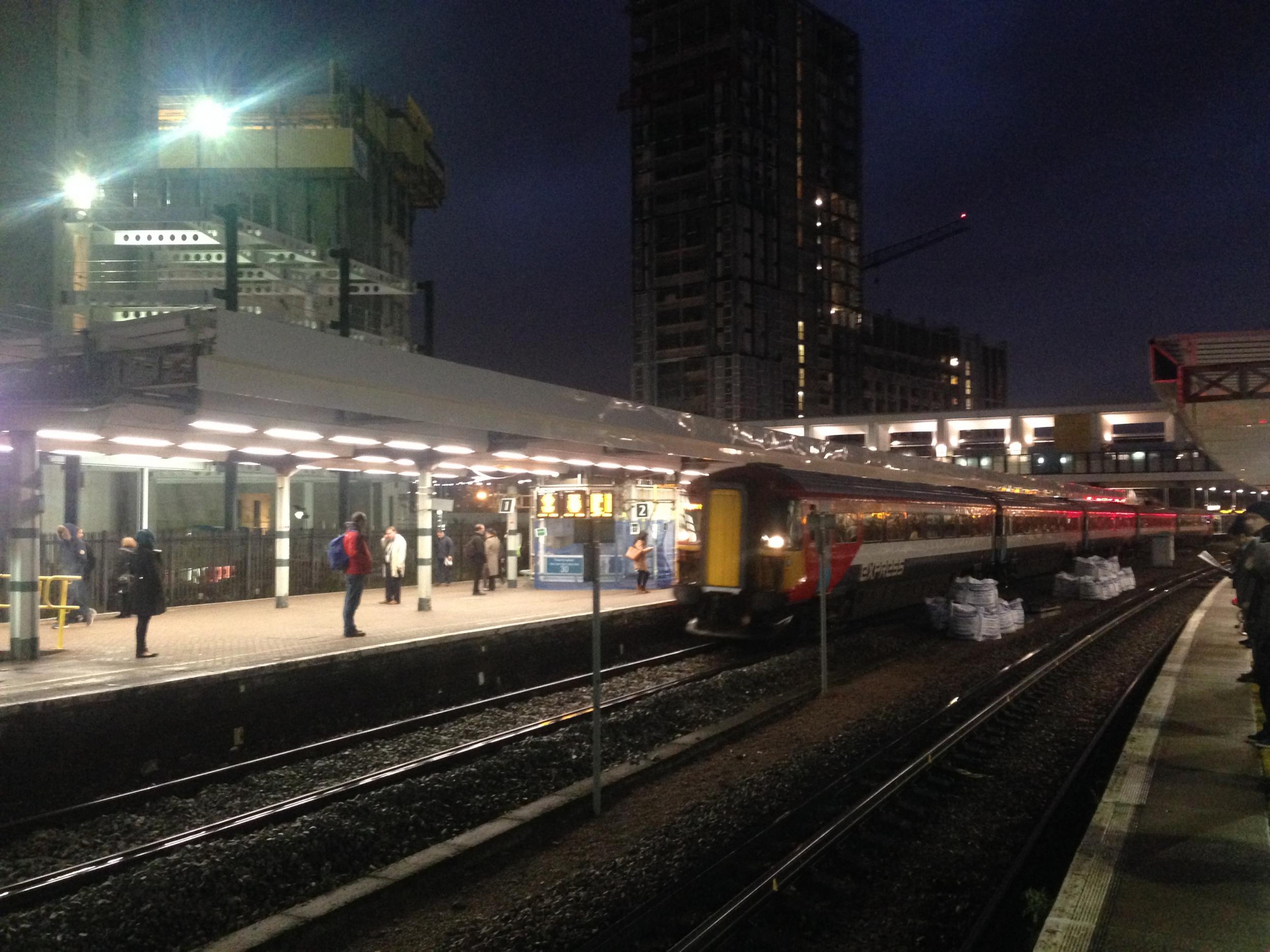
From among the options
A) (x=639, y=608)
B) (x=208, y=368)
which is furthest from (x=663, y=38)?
(x=208, y=368)

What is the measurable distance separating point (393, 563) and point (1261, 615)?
575 inches

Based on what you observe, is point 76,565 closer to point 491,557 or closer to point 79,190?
point 491,557

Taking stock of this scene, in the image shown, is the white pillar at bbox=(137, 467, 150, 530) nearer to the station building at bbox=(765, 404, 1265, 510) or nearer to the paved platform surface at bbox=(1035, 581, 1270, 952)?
the paved platform surface at bbox=(1035, 581, 1270, 952)

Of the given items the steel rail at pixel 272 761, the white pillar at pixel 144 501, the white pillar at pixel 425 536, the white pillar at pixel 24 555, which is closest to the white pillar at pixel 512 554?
the white pillar at pixel 425 536

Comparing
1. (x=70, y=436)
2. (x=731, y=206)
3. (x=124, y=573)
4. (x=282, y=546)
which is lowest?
(x=124, y=573)

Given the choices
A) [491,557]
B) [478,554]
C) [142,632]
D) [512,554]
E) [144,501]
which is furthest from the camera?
[512,554]

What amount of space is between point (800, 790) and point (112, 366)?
7.99 metres

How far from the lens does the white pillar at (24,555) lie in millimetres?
11508

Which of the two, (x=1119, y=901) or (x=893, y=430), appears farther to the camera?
(x=893, y=430)

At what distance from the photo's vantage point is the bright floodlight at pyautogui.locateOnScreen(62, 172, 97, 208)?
941 inches

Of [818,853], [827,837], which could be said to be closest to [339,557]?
[827,837]

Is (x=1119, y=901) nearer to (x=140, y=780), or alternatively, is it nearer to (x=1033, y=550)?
(x=140, y=780)

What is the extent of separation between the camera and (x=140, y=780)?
9789 mm

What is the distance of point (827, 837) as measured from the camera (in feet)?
22.7
